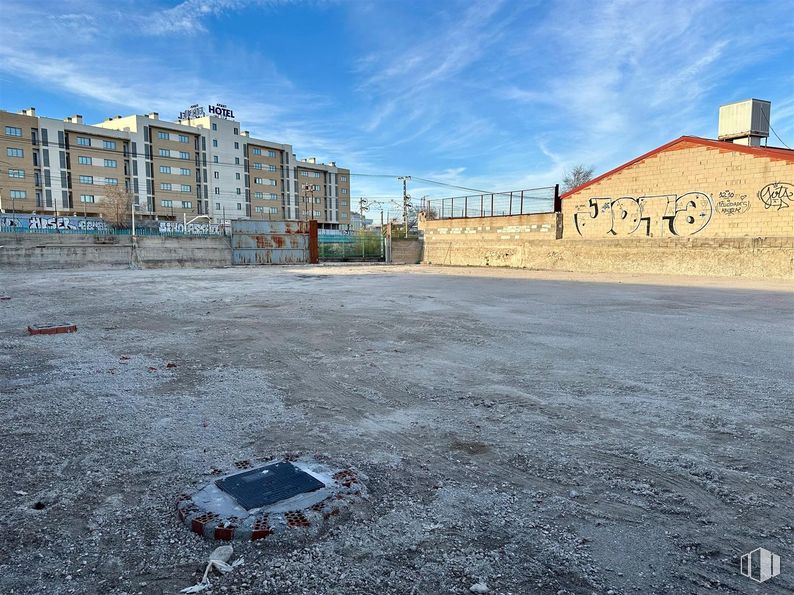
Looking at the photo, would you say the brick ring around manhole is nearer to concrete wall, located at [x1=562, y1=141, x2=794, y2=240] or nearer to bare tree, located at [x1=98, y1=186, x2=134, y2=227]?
concrete wall, located at [x1=562, y1=141, x2=794, y2=240]

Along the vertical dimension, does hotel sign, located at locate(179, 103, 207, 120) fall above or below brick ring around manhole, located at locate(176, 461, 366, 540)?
above

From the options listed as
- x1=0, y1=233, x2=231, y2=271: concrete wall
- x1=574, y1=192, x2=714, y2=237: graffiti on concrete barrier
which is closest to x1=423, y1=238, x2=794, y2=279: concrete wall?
x1=574, y1=192, x2=714, y2=237: graffiti on concrete barrier

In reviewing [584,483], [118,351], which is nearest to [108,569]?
[584,483]

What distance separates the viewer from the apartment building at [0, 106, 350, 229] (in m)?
68.1

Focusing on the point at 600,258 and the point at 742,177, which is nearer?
the point at 742,177

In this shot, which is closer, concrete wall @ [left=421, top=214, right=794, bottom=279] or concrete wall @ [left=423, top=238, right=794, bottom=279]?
concrete wall @ [left=423, top=238, right=794, bottom=279]

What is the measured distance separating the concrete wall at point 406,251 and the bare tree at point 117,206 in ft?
143

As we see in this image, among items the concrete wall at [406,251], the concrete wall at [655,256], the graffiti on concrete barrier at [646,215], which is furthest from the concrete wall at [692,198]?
the concrete wall at [406,251]

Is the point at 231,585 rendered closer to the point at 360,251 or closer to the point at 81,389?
the point at 81,389

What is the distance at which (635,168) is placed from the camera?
24781 mm

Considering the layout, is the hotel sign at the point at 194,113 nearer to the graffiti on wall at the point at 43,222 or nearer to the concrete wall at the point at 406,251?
the graffiti on wall at the point at 43,222

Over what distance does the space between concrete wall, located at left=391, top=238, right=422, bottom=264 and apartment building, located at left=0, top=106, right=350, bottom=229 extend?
3244 cm

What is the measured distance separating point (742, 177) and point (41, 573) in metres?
25.4

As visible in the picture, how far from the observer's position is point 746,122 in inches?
977
